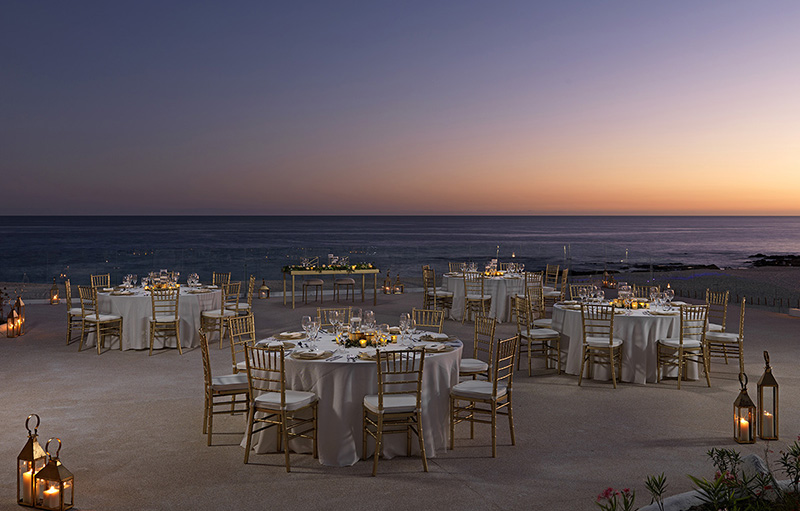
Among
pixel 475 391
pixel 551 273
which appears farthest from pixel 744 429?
pixel 551 273

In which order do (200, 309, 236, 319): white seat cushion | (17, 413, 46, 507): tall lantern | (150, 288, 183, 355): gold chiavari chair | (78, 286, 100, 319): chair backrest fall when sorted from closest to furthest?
(17, 413, 46, 507): tall lantern, (150, 288, 183, 355): gold chiavari chair, (78, 286, 100, 319): chair backrest, (200, 309, 236, 319): white seat cushion

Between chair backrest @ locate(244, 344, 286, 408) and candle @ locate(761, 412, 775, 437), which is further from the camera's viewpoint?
candle @ locate(761, 412, 775, 437)

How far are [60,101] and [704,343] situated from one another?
2470cm

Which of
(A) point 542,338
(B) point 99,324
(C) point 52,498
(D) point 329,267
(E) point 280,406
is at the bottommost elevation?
(C) point 52,498

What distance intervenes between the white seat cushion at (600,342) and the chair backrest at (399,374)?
3.13 metres

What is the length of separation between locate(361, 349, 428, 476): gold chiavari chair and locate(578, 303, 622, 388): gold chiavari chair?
3165mm

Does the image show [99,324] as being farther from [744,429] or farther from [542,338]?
[744,429]

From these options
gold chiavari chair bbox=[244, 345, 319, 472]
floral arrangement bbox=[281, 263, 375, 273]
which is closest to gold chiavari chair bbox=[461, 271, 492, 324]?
floral arrangement bbox=[281, 263, 375, 273]

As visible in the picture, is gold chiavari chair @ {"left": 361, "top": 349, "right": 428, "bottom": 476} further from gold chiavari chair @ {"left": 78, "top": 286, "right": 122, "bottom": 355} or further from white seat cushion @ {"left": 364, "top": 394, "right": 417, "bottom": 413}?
gold chiavari chair @ {"left": 78, "top": 286, "right": 122, "bottom": 355}

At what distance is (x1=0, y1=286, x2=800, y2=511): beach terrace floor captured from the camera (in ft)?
14.1

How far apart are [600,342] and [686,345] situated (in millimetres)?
1014

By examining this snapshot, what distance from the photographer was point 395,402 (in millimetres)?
4840

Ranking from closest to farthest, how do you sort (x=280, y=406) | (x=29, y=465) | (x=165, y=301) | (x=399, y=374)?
1. (x=29, y=465)
2. (x=280, y=406)
3. (x=399, y=374)
4. (x=165, y=301)

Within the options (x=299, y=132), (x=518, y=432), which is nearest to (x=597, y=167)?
(x=299, y=132)
